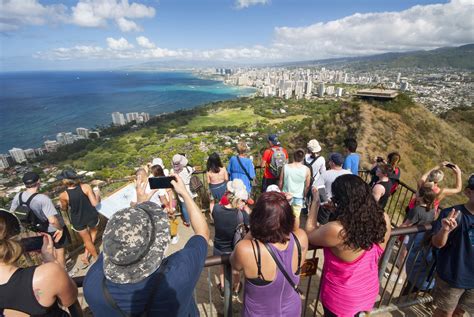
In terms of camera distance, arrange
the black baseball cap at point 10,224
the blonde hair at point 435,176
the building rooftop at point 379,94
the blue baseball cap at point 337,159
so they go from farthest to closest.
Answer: the building rooftop at point 379,94 → the blue baseball cap at point 337,159 → the blonde hair at point 435,176 → the black baseball cap at point 10,224

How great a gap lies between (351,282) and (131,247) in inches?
73.9

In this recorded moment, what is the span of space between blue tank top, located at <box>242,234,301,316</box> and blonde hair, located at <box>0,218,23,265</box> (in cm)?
162

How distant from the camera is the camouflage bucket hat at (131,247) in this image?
47.8 inches

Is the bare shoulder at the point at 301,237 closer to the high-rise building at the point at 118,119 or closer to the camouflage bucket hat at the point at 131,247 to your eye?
the camouflage bucket hat at the point at 131,247

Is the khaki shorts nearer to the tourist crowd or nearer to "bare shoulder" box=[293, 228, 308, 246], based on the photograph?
the tourist crowd

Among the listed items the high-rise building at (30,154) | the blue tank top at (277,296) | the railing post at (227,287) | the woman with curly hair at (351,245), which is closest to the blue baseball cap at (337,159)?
the woman with curly hair at (351,245)

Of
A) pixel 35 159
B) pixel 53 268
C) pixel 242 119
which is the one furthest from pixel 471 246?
pixel 242 119

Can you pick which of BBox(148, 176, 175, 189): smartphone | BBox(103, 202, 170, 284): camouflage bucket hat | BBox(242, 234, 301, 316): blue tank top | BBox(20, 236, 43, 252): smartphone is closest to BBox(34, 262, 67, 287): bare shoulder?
BBox(103, 202, 170, 284): camouflage bucket hat

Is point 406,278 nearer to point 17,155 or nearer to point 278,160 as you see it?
point 278,160

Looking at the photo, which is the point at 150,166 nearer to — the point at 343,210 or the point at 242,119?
the point at 343,210

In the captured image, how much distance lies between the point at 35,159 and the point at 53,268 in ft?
188

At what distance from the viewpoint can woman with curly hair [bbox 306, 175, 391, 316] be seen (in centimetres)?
186

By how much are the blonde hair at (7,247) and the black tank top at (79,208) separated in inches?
98.8

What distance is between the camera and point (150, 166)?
3.98 m
